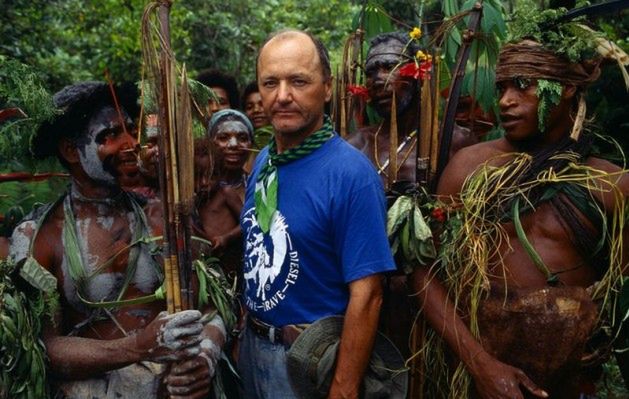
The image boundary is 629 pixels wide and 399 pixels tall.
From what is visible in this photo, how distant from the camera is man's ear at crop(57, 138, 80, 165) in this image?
9.94ft

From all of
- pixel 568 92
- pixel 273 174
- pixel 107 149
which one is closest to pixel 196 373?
pixel 273 174

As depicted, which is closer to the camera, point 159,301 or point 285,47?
point 285,47

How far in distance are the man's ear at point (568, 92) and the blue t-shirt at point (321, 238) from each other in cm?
85

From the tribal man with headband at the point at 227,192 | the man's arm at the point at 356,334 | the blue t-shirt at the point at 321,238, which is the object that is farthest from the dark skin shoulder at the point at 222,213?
the man's arm at the point at 356,334

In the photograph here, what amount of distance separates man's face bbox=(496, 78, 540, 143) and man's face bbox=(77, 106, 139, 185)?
1.41m

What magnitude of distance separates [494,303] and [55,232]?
1606mm

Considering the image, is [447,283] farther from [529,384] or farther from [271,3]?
[271,3]

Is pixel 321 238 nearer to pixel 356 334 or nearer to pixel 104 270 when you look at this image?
pixel 356 334

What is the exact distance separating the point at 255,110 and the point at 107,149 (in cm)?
318

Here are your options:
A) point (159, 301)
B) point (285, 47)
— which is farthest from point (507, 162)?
point (159, 301)

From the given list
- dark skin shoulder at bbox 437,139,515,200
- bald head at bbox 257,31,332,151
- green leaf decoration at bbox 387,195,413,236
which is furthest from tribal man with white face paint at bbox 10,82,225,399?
dark skin shoulder at bbox 437,139,515,200

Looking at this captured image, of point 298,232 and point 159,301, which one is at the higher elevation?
point 298,232

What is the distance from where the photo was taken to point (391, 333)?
3.66 m

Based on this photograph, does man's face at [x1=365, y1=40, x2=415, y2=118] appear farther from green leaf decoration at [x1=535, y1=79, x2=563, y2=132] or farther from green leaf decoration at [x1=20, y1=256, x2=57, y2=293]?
green leaf decoration at [x1=20, y1=256, x2=57, y2=293]
